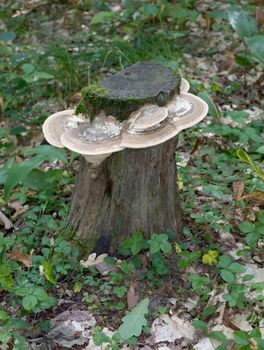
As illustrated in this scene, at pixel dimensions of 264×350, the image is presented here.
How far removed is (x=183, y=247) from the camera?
10.9 ft

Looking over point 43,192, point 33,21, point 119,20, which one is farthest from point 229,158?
point 33,21

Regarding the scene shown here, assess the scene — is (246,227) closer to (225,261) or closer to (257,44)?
(225,261)

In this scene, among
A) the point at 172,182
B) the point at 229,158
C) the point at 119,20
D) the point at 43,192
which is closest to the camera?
the point at 172,182

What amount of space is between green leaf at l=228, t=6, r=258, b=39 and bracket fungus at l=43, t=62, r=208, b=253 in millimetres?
2135

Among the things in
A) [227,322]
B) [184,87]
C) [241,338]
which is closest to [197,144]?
[184,87]

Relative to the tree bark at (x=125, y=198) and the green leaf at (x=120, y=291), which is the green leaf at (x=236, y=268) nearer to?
the tree bark at (x=125, y=198)

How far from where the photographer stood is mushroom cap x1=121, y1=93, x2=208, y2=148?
8.87ft

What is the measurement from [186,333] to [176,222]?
63 cm

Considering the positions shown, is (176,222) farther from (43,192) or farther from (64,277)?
(43,192)

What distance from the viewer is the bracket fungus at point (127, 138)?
2.76 m

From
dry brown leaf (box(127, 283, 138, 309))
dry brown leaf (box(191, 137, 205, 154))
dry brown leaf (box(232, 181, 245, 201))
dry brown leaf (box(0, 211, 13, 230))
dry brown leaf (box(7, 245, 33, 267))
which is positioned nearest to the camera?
dry brown leaf (box(127, 283, 138, 309))

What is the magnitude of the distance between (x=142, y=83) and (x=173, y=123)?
11.1 inches

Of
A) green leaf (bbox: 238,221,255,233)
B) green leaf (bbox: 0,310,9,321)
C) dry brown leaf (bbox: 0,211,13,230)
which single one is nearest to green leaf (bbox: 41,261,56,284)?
green leaf (bbox: 0,310,9,321)

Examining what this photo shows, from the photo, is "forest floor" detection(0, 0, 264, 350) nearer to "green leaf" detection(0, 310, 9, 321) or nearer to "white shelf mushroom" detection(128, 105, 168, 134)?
"green leaf" detection(0, 310, 9, 321)
